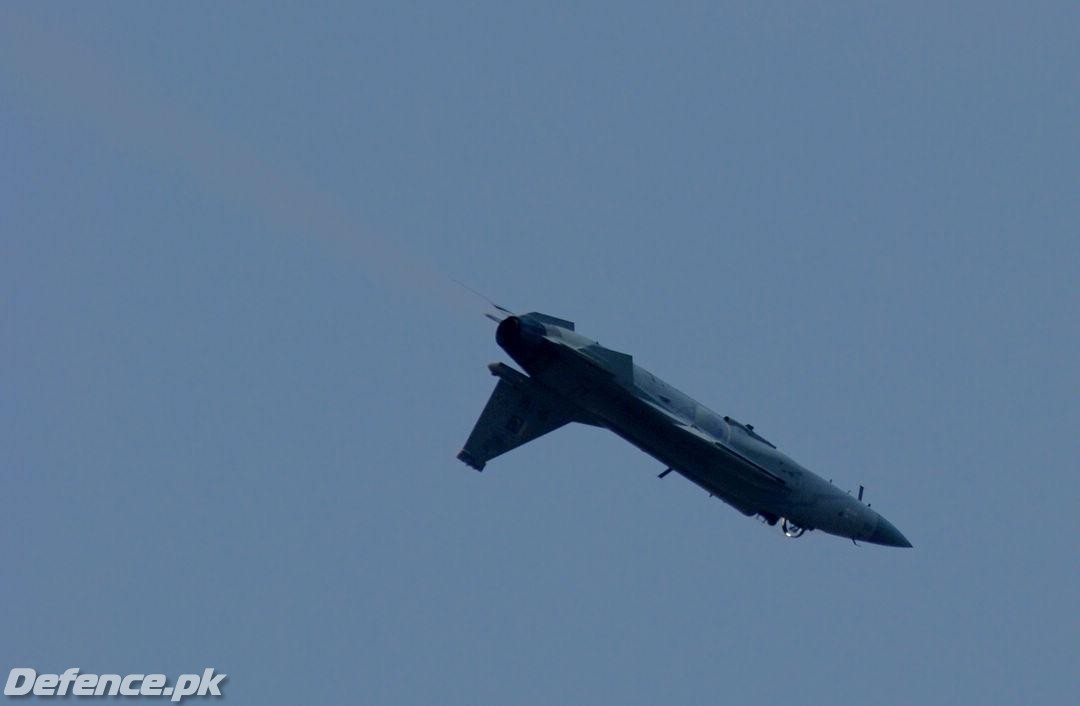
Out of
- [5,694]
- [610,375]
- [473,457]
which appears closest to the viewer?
[5,694]

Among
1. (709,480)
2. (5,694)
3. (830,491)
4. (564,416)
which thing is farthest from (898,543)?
(5,694)

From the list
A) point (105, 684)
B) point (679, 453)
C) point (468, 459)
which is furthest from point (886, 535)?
point (105, 684)

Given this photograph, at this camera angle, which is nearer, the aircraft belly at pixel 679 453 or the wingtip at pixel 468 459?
the aircraft belly at pixel 679 453

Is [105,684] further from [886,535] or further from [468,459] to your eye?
[886,535]

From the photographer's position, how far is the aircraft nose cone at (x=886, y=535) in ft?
176

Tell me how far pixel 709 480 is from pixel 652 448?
1883 mm

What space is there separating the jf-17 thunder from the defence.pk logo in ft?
28.8

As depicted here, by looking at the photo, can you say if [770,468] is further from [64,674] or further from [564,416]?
[64,674]

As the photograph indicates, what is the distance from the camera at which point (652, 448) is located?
49.9 m

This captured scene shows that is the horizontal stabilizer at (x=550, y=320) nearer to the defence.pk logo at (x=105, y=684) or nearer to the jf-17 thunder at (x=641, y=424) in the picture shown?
the jf-17 thunder at (x=641, y=424)

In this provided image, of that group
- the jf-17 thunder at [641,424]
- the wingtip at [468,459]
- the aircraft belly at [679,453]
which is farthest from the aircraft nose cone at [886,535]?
the wingtip at [468,459]

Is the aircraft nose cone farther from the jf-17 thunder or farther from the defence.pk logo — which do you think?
the defence.pk logo

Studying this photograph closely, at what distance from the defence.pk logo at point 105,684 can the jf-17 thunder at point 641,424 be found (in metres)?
8.77

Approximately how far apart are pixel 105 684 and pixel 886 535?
20.0 m
